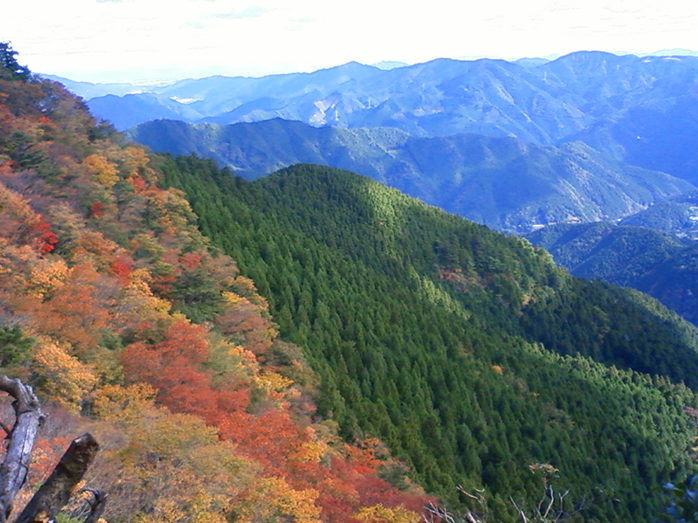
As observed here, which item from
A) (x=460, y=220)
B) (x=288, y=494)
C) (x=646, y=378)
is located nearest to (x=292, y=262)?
(x=288, y=494)

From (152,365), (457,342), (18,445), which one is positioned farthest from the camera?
(457,342)

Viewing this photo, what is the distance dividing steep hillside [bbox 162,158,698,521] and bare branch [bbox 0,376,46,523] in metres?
27.0

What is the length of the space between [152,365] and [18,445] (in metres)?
24.5

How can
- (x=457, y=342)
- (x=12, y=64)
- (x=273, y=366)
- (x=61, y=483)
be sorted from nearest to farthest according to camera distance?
(x=61, y=483), (x=273, y=366), (x=12, y=64), (x=457, y=342)

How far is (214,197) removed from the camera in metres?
86.0

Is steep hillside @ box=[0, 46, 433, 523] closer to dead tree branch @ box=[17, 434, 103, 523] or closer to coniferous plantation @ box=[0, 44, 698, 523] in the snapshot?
coniferous plantation @ box=[0, 44, 698, 523]

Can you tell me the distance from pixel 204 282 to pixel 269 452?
21.4 metres

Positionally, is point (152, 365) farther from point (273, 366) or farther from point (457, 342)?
point (457, 342)

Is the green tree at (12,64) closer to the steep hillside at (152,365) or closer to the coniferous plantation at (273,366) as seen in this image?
the coniferous plantation at (273,366)

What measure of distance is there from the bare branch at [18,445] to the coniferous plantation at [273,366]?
391 centimetres

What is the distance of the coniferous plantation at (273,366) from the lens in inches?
923

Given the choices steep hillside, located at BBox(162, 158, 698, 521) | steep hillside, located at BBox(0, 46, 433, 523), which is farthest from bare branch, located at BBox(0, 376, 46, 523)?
steep hillside, located at BBox(162, 158, 698, 521)

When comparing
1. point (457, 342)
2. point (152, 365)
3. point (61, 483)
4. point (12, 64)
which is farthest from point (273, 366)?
point (12, 64)

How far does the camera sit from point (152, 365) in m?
29.6
